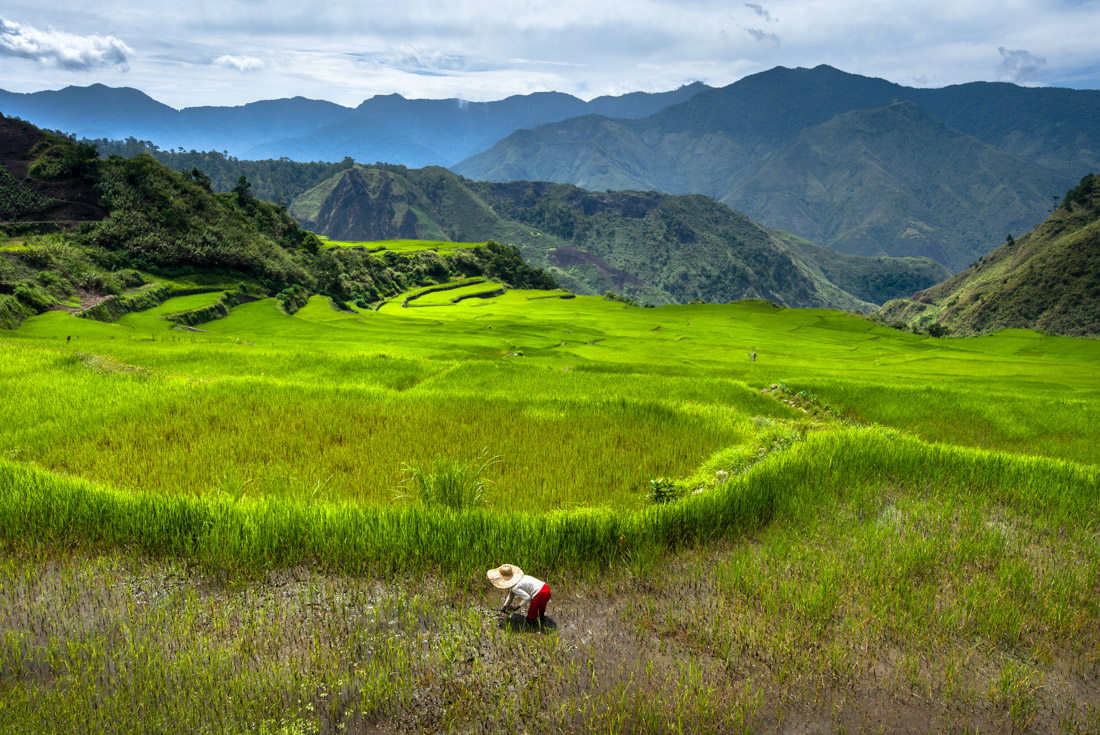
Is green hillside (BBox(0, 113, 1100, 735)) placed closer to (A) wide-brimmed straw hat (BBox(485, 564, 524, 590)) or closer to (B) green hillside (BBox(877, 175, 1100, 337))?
(A) wide-brimmed straw hat (BBox(485, 564, 524, 590))

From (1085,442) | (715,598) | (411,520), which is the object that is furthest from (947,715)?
(1085,442)

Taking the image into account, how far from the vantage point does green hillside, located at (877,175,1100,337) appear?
3733 inches

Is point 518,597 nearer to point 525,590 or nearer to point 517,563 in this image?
point 525,590

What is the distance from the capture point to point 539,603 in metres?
4.41

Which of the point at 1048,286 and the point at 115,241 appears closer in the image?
the point at 115,241

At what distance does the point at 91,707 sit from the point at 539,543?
3658mm

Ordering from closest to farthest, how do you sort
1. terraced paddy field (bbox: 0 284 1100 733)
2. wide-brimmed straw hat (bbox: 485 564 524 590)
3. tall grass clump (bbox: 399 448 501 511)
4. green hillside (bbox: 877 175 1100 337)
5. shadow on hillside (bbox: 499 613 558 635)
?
terraced paddy field (bbox: 0 284 1100 733)
wide-brimmed straw hat (bbox: 485 564 524 590)
shadow on hillside (bbox: 499 613 558 635)
tall grass clump (bbox: 399 448 501 511)
green hillside (bbox: 877 175 1100 337)

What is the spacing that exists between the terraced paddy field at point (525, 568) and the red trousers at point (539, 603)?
265 mm

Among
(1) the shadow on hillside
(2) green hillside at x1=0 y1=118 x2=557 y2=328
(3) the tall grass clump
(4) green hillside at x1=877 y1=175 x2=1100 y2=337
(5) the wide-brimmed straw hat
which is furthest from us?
(4) green hillside at x1=877 y1=175 x2=1100 y2=337

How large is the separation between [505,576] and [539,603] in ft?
1.17

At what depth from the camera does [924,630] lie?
4.58 metres

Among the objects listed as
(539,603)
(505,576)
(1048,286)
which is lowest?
(1048,286)

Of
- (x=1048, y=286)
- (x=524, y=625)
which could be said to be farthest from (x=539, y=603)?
(x=1048, y=286)

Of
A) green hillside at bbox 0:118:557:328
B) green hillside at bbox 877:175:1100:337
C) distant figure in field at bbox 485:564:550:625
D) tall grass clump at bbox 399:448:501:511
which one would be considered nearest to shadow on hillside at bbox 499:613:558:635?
distant figure in field at bbox 485:564:550:625
